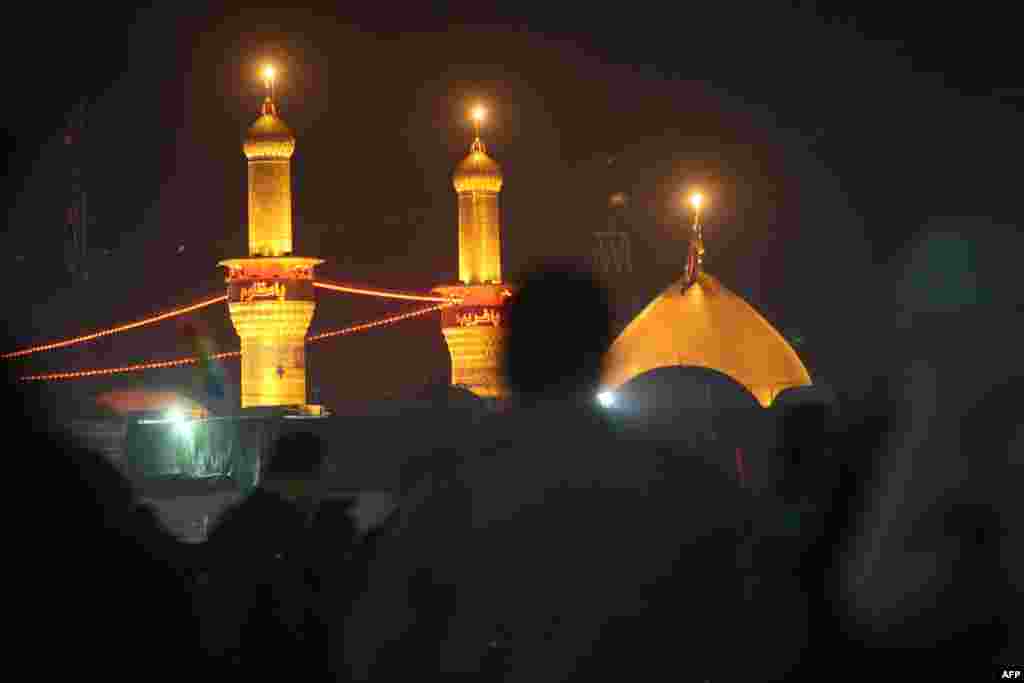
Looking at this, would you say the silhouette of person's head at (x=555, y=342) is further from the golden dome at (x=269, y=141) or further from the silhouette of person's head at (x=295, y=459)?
the golden dome at (x=269, y=141)

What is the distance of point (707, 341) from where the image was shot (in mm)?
30328

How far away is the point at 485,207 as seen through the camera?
3519cm

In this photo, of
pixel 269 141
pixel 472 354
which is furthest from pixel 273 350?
pixel 472 354

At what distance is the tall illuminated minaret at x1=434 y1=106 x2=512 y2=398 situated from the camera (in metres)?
35.1

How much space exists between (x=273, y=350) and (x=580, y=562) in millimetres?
24656

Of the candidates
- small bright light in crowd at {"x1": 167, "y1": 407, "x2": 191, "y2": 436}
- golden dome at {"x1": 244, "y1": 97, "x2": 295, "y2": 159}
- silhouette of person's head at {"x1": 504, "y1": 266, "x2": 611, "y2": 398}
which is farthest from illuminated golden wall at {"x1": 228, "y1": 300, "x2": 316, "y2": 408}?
silhouette of person's head at {"x1": 504, "y1": 266, "x2": 611, "y2": 398}

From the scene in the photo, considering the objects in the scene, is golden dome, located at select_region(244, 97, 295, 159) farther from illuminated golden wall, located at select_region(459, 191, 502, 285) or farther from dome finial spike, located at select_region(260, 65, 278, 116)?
illuminated golden wall, located at select_region(459, 191, 502, 285)

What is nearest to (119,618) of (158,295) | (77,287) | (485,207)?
(485,207)

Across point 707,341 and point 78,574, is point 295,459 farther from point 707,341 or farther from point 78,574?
point 707,341

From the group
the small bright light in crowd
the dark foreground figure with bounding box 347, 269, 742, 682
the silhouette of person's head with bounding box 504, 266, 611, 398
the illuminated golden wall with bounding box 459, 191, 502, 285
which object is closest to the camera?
the silhouette of person's head with bounding box 504, 266, 611, 398

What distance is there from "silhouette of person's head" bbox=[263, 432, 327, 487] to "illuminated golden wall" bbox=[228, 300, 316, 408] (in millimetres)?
23936

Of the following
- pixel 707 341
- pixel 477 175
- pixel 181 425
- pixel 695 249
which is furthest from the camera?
pixel 477 175

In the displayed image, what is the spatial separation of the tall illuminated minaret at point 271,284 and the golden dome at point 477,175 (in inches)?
174

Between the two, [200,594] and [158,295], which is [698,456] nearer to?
[200,594]
